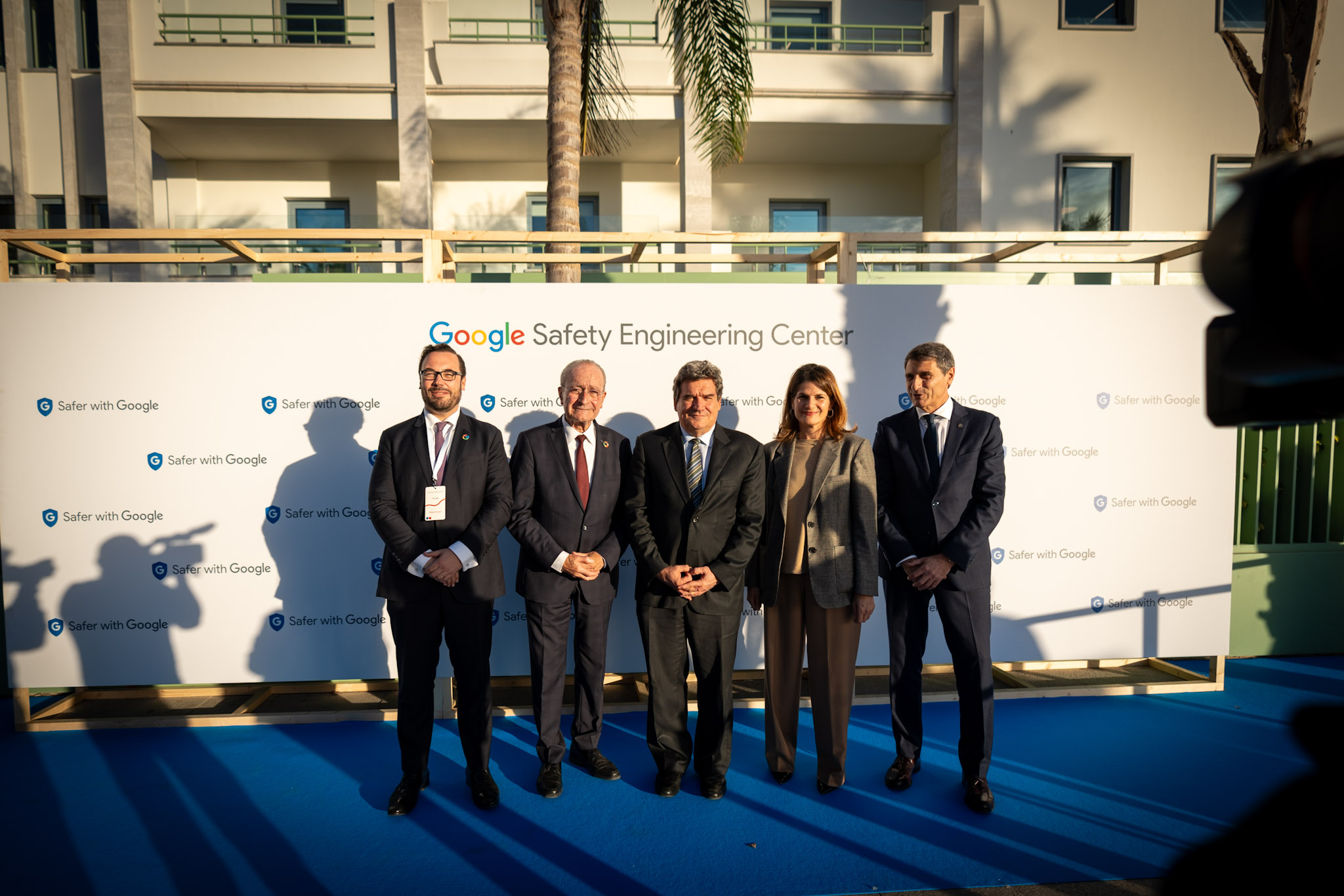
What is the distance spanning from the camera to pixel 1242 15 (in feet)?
39.5

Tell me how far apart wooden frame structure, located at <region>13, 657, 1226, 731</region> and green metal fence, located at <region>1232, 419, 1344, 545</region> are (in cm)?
130

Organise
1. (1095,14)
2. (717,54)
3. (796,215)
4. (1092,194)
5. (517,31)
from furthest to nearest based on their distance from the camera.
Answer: (796,215)
(517,31)
(1092,194)
(1095,14)
(717,54)

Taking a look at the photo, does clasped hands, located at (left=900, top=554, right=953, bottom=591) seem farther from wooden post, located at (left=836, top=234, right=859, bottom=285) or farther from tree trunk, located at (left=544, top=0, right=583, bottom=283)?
tree trunk, located at (left=544, top=0, right=583, bottom=283)

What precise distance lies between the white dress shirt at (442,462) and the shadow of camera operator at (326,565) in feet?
3.15

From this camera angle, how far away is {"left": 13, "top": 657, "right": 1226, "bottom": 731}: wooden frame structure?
3.97 m

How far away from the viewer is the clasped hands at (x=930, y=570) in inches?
121

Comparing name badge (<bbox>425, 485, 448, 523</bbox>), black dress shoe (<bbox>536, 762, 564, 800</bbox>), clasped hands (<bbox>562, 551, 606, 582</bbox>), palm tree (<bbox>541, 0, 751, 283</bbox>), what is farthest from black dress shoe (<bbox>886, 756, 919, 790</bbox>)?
palm tree (<bbox>541, 0, 751, 283</bbox>)

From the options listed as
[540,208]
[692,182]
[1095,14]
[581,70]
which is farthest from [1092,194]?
[581,70]

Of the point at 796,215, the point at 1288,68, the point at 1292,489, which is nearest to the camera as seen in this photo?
the point at 1292,489

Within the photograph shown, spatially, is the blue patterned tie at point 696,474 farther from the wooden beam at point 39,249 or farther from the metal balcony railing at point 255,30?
the metal balcony railing at point 255,30

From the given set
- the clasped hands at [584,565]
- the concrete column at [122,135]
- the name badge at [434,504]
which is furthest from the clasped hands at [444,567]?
the concrete column at [122,135]

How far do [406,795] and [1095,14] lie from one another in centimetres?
1559

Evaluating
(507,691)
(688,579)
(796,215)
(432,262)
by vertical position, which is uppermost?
(796,215)

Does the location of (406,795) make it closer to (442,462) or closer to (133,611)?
(442,462)
